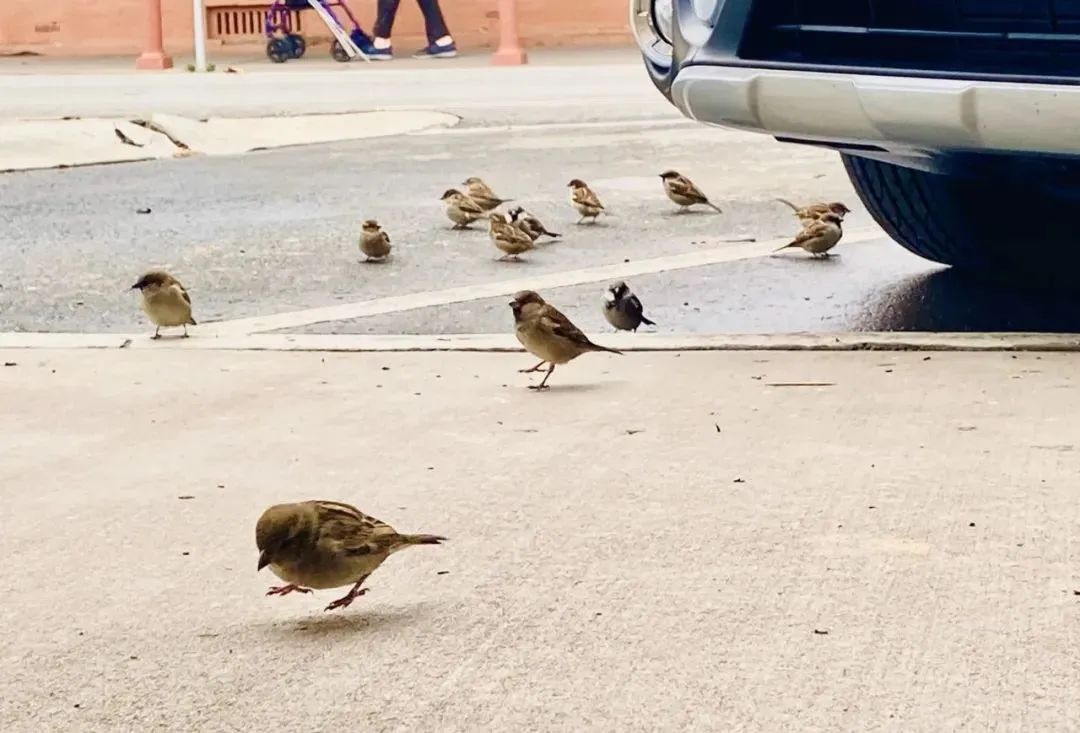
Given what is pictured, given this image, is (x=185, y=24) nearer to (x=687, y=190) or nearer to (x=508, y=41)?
(x=508, y=41)

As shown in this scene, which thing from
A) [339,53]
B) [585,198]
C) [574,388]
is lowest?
[339,53]

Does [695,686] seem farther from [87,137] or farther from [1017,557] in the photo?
[87,137]

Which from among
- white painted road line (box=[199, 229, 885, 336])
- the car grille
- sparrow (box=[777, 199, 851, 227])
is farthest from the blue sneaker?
the car grille

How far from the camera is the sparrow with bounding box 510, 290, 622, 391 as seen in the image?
686cm

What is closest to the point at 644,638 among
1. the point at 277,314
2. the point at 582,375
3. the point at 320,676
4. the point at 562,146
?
the point at 320,676

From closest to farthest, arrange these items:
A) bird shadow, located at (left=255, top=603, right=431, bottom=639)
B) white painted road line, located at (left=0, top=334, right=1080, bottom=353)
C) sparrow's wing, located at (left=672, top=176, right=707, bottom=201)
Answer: bird shadow, located at (left=255, top=603, right=431, bottom=639) → white painted road line, located at (left=0, top=334, right=1080, bottom=353) → sparrow's wing, located at (left=672, top=176, right=707, bottom=201)

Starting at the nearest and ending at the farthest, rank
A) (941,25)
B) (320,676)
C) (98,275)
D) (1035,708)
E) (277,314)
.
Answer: (1035,708) → (320,676) → (941,25) → (277,314) → (98,275)

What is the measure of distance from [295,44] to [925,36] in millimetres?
25010

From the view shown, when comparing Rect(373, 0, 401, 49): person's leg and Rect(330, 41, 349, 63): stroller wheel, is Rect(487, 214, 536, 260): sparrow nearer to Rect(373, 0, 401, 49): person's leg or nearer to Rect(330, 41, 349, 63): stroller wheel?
Rect(373, 0, 401, 49): person's leg

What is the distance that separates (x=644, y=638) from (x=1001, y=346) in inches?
135

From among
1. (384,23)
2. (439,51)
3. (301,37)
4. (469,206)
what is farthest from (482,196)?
(301,37)

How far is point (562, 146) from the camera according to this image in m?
16.0

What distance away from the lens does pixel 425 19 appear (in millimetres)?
30578

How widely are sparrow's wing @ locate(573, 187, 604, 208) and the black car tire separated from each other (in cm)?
273
